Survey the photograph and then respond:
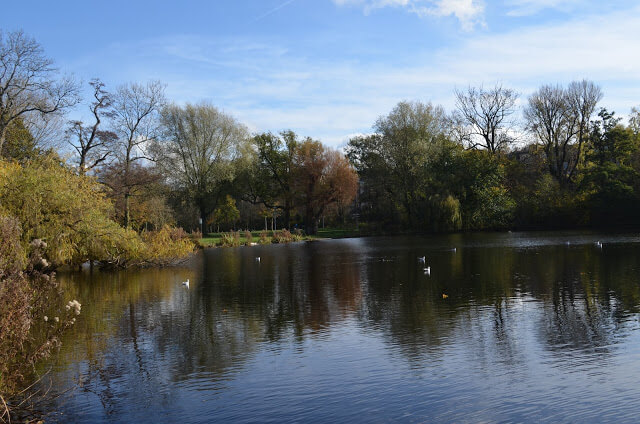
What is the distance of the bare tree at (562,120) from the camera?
195 ft

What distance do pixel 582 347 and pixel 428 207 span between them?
48771 mm

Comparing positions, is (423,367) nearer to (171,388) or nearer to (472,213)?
(171,388)

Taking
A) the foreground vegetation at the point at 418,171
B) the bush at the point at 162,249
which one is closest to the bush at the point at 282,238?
the foreground vegetation at the point at 418,171

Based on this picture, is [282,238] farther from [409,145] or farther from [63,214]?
[63,214]

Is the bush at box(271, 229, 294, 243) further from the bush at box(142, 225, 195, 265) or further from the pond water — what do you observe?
the pond water

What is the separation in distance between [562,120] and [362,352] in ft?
192

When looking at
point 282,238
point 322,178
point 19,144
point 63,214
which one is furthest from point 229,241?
point 63,214

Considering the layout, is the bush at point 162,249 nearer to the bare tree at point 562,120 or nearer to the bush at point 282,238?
the bush at point 282,238

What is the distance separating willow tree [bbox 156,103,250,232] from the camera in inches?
2248

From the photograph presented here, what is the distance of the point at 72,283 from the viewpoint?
23219mm

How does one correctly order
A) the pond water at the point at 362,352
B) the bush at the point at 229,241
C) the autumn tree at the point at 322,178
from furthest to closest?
the autumn tree at the point at 322,178 → the bush at the point at 229,241 → the pond water at the point at 362,352

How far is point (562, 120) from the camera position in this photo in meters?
60.4

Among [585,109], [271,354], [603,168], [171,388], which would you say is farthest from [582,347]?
[585,109]

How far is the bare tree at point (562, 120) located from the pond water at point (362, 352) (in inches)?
1762
